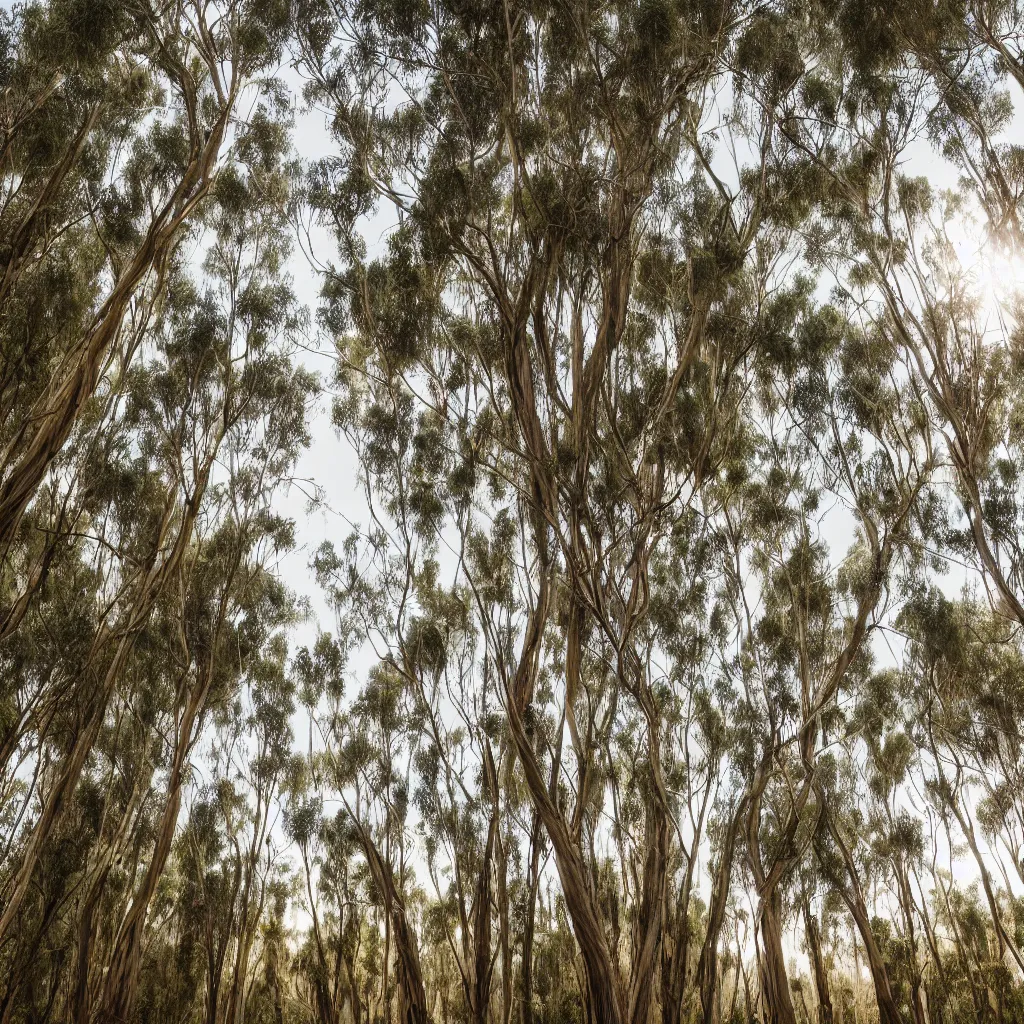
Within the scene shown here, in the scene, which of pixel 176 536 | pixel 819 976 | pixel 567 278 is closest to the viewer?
pixel 567 278

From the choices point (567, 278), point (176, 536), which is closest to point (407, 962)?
point (176, 536)

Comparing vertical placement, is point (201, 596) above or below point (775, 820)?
above

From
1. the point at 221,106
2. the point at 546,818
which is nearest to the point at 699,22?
the point at 221,106

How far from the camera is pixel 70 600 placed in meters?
10.6

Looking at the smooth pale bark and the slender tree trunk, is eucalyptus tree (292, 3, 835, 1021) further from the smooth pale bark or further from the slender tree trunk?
the slender tree trunk

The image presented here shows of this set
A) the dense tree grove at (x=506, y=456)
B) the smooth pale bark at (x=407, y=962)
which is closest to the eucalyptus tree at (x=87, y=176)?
the dense tree grove at (x=506, y=456)

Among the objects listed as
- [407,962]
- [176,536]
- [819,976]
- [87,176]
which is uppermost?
[87,176]

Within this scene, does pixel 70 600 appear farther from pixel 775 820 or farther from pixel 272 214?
pixel 775 820

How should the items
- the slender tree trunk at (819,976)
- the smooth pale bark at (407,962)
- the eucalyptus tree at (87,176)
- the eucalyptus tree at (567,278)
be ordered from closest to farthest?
the eucalyptus tree at (87,176) < the eucalyptus tree at (567,278) < the smooth pale bark at (407,962) < the slender tree trunk at (819,976)

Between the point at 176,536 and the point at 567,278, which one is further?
the point at 176,536

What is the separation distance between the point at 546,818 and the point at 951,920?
15029mm

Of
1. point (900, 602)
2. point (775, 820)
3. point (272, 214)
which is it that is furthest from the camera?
point (775, 820)

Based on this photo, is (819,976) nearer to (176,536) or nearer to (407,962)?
(407,962)

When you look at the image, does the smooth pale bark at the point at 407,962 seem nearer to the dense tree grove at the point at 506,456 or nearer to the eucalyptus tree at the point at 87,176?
the dense tree grove at the point at 506,456
